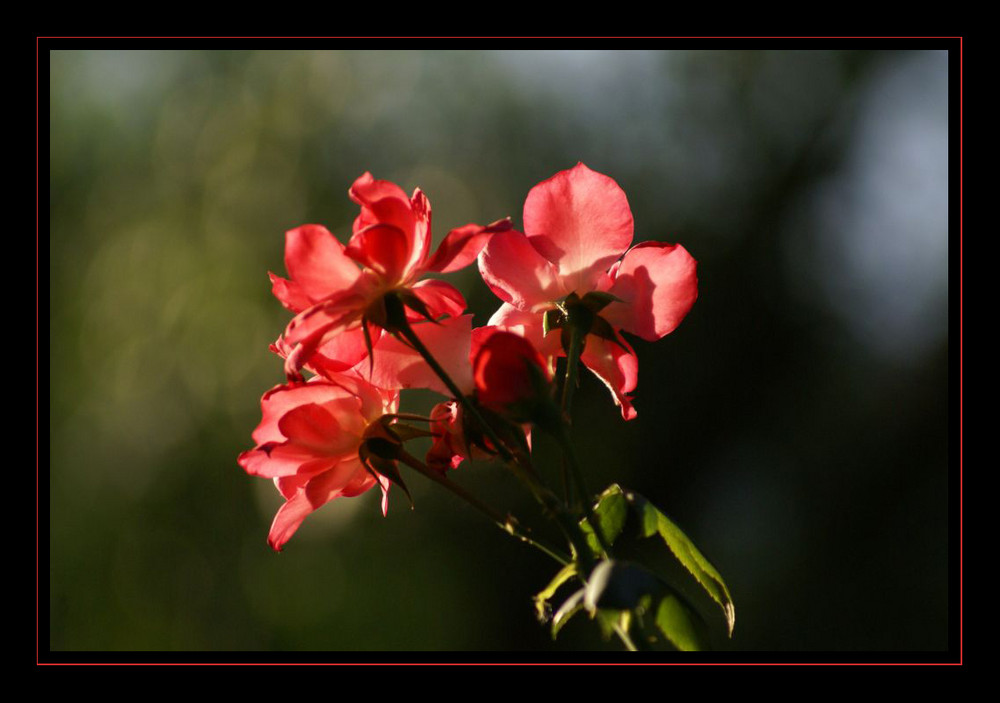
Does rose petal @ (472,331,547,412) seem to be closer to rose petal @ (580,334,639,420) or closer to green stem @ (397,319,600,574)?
green stem @ (397,319,600,574)

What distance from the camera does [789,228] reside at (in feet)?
21.9

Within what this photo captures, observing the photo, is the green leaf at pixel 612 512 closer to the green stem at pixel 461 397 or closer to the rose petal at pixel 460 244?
the green stem at pixel 461 397

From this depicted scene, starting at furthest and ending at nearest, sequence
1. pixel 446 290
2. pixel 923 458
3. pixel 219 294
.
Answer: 1. pixel 219 294
2. pixel 923 458
3. pixel 446 290

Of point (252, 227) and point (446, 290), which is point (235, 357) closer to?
point (252, 227)

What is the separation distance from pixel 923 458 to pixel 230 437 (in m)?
4.47

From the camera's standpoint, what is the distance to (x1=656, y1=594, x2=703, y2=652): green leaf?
2.12 ft

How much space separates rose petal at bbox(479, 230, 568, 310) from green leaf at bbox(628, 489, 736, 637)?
198 millimetres

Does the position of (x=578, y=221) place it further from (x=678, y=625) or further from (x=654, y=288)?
(x=678, y=625)

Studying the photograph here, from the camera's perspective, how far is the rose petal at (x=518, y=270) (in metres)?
0.86

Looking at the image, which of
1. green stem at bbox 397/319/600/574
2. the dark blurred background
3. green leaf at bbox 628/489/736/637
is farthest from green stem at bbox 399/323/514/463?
the dark blurred background

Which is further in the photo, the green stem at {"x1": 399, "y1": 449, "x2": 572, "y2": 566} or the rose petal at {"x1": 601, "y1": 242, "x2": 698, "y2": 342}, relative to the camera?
the rose petal at {"x1": 601, "y1": 242, "x2": 698, "y2": 342}

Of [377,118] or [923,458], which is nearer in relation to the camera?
[923,458]

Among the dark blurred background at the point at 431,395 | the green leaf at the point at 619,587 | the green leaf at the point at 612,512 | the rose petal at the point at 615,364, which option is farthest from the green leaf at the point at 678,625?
the dark blurred background at the point at 431,395
